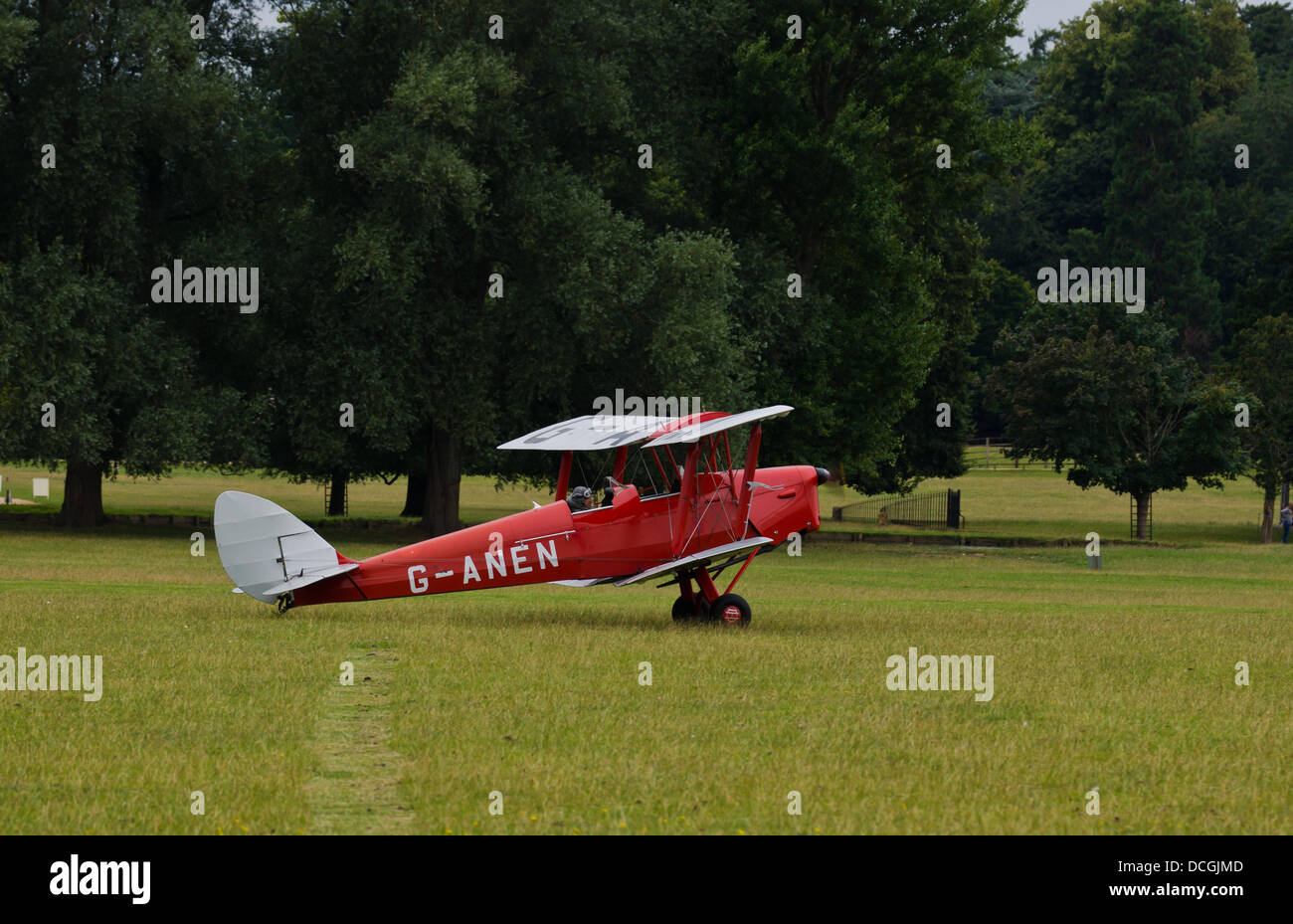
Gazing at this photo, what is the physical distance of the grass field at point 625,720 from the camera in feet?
34.7

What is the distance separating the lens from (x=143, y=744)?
1256cm

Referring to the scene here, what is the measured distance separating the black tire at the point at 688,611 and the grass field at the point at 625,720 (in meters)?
0.98

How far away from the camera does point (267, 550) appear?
2106 cm

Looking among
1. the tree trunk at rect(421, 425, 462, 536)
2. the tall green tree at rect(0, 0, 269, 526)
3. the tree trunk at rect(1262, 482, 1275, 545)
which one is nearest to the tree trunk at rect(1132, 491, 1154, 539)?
the tree trunk at rect(1262, 482, 1275, 545)

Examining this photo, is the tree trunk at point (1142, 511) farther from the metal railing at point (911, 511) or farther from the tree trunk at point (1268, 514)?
the metal railing at point (911, 511)

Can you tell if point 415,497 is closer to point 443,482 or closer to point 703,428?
point 443,482

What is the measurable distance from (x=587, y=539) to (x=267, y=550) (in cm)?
467

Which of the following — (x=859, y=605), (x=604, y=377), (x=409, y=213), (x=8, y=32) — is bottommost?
(x=859, y=605)

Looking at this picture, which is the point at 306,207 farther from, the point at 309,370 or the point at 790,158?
the point at 790,158

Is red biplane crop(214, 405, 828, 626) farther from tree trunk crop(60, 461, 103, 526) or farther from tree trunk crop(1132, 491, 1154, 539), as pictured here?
tree trunk crop(1132, 491, 1154, 539)

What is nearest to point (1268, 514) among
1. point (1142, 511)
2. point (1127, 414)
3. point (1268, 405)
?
point (1268, 405)
